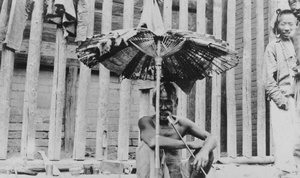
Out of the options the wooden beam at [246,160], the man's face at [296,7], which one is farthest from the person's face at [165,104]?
the man's face at [296,7]

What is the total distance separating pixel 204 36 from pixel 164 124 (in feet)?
3.49

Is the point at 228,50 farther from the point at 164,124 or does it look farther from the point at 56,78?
the point at 56,78

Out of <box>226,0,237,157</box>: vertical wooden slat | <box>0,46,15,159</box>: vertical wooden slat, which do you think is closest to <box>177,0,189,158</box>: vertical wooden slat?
<box>226,0,237,157</box>: vertical wooden slat

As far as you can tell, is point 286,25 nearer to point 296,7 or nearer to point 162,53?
point 296,7

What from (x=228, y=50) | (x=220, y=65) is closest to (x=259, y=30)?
(x=220, y=65)

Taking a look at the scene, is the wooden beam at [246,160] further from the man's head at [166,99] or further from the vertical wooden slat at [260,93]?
the man's head at [166,99]

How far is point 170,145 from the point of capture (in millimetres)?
4008

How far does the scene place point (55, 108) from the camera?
5.73 m

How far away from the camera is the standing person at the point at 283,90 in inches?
224

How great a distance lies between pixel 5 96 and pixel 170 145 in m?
2.77

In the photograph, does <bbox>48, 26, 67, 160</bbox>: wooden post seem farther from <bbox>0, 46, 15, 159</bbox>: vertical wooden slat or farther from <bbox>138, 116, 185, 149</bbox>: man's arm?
<bbox>138, 116, 185, 149</bbox>: man's arm

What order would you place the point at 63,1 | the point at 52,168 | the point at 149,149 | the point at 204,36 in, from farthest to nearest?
the point at 63,1, the point at 52,168, the point at 149,149, the point at 204,36

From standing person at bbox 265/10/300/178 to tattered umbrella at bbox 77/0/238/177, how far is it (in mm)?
1631

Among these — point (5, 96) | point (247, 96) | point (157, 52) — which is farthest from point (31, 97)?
point (247, 96)
